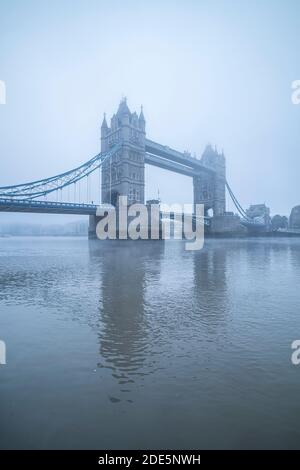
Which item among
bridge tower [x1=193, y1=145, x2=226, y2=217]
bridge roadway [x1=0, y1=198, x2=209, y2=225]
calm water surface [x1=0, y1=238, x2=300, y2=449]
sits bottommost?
calm water surface [x1=0, y1=238, x2=300, y2=449]

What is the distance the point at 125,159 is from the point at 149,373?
5677 cm

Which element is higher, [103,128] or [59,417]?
[103,128]

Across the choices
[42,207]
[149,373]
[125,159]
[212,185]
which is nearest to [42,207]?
[42,207]

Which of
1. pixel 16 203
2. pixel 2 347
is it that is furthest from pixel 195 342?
pixel 16 203

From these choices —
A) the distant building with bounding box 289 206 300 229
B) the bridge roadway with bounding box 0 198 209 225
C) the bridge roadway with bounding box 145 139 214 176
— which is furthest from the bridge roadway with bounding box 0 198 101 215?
the distant building with bounding box 289 206 300 229

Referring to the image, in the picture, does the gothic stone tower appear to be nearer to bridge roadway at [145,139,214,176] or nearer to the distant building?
bridge roadway at [145,139,214,176]

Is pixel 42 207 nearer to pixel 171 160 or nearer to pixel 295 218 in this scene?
pixel 171 160

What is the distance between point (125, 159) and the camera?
189 feet

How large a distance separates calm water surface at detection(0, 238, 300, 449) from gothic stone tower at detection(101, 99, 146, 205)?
50.3 metres

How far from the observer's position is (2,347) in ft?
15.3

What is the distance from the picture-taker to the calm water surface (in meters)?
2.68

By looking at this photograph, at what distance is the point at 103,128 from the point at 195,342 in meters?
66.4
